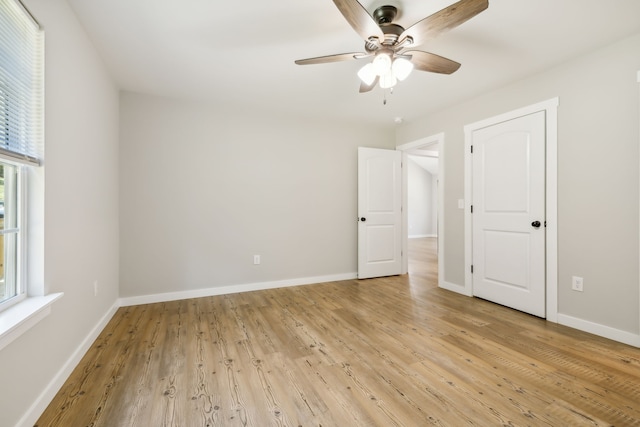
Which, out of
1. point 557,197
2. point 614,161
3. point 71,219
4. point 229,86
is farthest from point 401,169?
point 71,219

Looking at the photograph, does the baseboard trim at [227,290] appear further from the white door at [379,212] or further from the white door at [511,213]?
the white door at [511,213]

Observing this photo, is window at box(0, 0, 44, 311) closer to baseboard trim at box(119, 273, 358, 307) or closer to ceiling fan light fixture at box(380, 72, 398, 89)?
baseboard trim at box(119, 273, 358, 307)

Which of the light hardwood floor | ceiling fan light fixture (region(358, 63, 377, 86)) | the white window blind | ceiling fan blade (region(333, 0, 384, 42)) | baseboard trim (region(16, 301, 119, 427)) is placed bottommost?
the light hardwood floor

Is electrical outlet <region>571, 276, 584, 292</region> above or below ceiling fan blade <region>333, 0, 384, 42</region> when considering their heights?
below

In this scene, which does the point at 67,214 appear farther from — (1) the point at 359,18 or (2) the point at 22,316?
(1) the point at 359,18

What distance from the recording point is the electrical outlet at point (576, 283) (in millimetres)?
2504

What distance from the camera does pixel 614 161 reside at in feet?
7.55

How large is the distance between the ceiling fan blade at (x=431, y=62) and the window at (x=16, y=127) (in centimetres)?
215

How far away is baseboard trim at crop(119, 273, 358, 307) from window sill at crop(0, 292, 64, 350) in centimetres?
178

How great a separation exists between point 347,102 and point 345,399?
120 inches

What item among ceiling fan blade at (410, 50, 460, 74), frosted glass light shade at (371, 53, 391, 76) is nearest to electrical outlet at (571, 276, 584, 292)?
ceiling fan blade at (410, 50, 460, 74)

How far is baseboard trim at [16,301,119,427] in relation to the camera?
1.36m

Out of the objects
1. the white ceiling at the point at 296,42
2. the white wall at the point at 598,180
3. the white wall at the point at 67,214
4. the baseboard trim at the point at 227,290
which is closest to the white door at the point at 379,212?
the baseboard trim at the point at 227,290

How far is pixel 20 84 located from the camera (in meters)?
1.40
